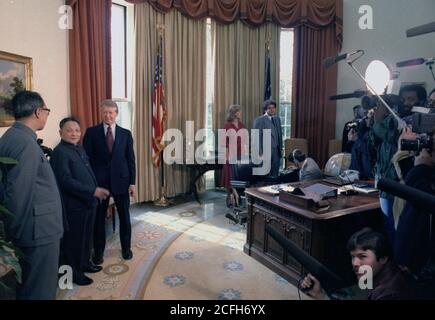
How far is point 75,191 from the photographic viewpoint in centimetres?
275

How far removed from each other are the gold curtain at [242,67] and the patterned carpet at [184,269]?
249 centimetres

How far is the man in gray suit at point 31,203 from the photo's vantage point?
1.93 metres

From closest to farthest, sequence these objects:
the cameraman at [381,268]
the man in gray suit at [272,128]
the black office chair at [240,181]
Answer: the cameraman at [381,268] < the black office chair at [240,181] < the man in gray suit at [272,128]

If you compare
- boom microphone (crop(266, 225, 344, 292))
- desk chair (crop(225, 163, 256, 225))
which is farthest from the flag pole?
boom microphone (crop(266, 225, 344, 292))

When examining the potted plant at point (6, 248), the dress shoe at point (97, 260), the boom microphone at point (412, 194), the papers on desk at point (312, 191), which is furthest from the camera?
the dress shoe at point (97, 260)

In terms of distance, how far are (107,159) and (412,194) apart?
287 cm

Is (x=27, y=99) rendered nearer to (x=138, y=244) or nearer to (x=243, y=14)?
(x=138, y=244)

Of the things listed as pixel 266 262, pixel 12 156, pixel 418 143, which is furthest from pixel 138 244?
pixel 418 143

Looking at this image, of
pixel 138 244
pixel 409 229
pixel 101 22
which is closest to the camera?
pixel 409 229

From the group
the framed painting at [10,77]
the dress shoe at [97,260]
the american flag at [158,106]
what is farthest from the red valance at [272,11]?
the dress shoe at [97,260]

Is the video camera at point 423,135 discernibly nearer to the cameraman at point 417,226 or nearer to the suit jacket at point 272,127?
the cameraman at point 417,226

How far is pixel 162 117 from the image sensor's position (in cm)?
529

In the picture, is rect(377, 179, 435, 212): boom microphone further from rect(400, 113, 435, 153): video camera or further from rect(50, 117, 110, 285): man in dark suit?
rect(50, 117, 110, 285): man in dark suit
